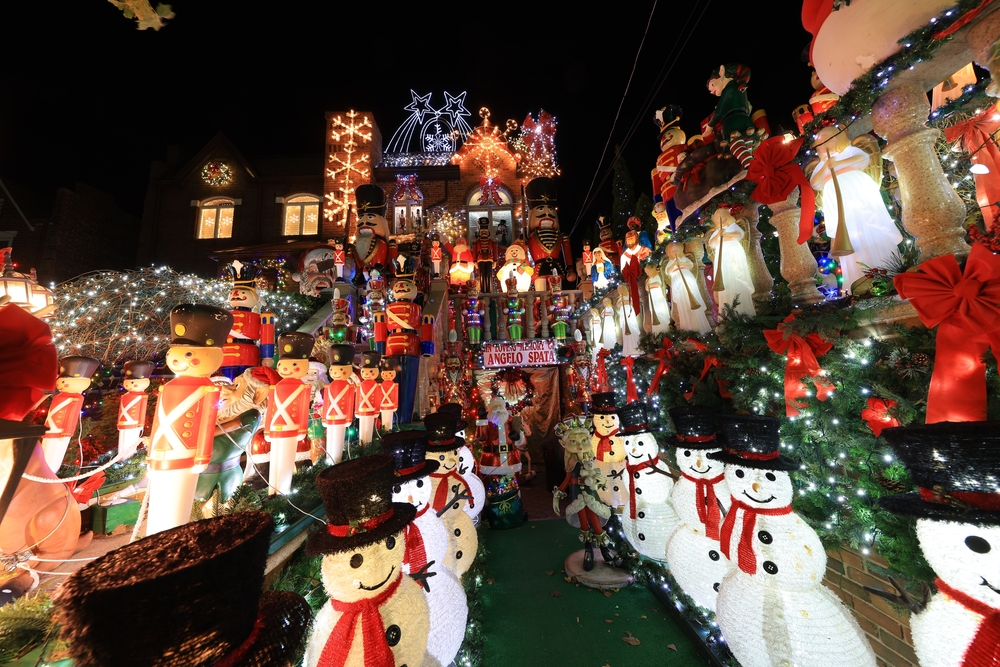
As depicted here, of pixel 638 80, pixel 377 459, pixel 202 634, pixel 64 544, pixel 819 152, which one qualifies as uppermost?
pixel 638 80

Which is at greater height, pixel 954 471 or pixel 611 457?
pixel 954 471

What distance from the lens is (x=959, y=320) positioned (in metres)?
1.44

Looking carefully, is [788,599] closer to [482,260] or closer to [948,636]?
[948,636]

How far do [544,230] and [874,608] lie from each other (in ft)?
31.0

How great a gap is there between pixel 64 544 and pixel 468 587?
3.15 meters

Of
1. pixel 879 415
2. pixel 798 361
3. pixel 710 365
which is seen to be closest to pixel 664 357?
pixel 710 365

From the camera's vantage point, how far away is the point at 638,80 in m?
7.17

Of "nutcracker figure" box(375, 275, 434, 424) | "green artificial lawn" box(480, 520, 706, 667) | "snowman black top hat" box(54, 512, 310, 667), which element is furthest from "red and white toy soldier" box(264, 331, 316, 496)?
"nutcracker figure" box(375, 275, 434, 424)

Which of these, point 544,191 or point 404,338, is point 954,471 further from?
point 544,191

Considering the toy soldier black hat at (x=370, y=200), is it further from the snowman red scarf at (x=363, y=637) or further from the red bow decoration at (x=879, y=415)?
the red bow decoration at (x=879, y=415)

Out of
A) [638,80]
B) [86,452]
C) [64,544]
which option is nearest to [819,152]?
[64,544]

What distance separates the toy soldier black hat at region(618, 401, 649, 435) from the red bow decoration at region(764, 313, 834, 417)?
157cm

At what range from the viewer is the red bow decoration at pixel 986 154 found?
72.4 inches

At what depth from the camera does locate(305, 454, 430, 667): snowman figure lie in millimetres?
1617
